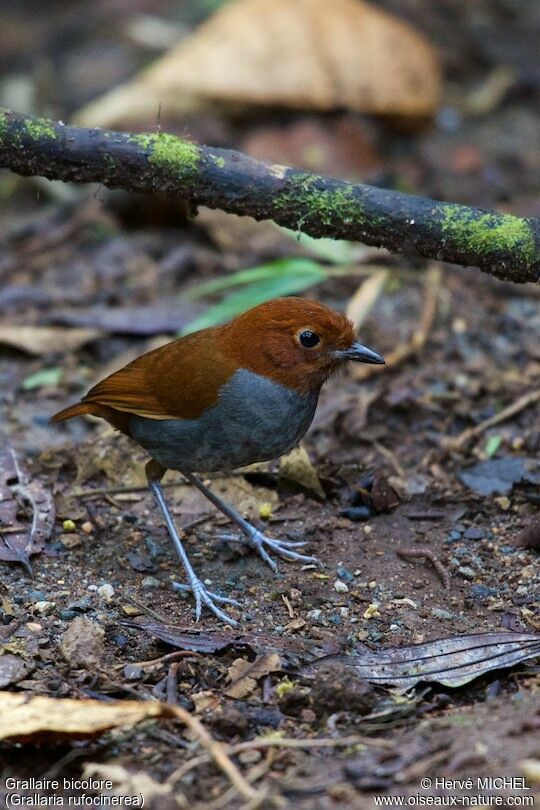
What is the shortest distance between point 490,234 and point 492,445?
1.64 metres

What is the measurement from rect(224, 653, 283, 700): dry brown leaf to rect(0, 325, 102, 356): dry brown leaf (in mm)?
3326

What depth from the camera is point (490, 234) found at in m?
4.28

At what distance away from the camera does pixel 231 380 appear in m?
4.66

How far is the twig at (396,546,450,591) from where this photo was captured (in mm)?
4453

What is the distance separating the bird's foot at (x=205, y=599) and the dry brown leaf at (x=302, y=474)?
917 mm

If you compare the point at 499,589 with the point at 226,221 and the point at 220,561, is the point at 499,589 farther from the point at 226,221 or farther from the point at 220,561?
the point at 226,221

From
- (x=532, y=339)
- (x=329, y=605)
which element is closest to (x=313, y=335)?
(x=329, y=605)

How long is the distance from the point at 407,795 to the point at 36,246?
6.03 metres

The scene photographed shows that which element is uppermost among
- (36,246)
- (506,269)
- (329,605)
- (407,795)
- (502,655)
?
(506,269)

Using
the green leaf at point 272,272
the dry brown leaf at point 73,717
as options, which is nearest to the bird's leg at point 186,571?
the dry brown leaf at point 73,717

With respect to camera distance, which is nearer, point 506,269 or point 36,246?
point 506,269

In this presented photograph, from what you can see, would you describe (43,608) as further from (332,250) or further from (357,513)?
(332,250)
